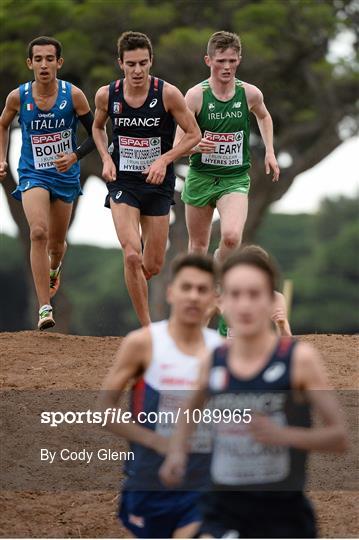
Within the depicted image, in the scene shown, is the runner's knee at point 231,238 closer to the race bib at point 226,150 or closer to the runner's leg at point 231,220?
the runner's leg at point 231,220

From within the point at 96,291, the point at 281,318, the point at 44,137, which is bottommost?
the point at 96,291

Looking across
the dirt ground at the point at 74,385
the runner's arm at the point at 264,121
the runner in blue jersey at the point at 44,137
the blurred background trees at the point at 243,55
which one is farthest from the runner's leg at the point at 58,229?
the blurred background trees at the point at 243,55

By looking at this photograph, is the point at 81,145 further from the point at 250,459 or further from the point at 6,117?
the point at 250,459

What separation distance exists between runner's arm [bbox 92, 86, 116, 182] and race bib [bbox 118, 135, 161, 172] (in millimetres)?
119

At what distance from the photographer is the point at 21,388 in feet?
30.3

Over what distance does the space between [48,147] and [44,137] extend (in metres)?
0.08

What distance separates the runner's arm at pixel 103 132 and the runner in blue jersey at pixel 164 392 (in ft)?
12.5

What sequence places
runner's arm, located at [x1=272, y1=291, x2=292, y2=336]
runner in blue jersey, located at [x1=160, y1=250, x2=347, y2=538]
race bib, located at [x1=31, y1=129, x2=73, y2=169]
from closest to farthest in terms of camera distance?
runner in blue jersey, located at [x1=160, y1=250, x2=347, y2=538]
runner's arm, located at [x1=272, y1=291, x2=292, y2=336]
race bib, located at [x1=31, y1=129, x2=73, y2=169]

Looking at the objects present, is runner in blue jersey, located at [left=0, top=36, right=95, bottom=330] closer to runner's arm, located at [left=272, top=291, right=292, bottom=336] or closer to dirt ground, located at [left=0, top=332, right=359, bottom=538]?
dirt ground, located at [left=0, top=332, right=359, bottom=538]

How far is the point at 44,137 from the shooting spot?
975 cm

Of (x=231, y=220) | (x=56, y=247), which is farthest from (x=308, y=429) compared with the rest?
(x=56, y=247)

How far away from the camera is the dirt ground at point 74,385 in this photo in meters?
8.06

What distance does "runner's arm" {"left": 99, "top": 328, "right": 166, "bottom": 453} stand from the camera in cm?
496

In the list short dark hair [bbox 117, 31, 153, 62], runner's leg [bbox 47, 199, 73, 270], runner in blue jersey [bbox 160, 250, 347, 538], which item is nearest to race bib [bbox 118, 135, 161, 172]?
short dark hair [bbox 117, 31, 153, 62]
